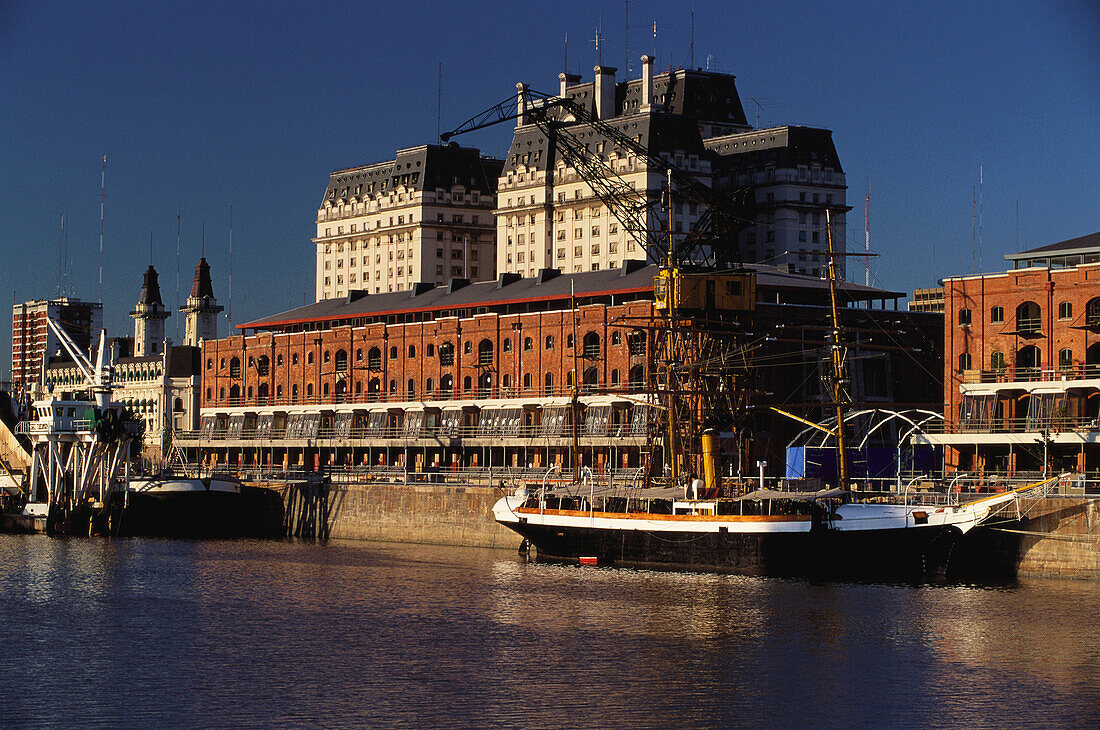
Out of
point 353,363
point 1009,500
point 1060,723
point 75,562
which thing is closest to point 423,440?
point 353,363

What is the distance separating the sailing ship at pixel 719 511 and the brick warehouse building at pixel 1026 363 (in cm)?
1000

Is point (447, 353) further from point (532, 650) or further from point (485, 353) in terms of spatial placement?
point (532, 650)

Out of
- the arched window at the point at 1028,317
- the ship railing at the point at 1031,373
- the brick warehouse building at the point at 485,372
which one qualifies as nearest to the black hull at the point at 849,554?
the brick warehouse building at the point at 485,372

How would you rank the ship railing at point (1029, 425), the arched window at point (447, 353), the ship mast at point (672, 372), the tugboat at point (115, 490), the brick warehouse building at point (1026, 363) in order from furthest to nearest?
the arched window at point (447, 353)
the tugboat at point (115, 490)
the ship mast at point (672, 372)
the brick warehouse building at point (1026, 363)
the ship railing at point (1029, 425)

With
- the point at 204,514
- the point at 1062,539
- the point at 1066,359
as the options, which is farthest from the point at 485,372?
the point at 1062,539

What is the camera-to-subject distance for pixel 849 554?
8425 centimetres

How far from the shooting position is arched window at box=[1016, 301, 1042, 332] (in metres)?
100

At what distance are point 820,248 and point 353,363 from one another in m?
63.5

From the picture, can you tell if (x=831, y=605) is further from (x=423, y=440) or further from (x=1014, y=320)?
(x=423, y=440)

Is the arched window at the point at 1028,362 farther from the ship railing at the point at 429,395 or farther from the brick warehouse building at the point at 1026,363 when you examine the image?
the ship railing at the point at 429,395

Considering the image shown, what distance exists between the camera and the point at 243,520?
5002 inches

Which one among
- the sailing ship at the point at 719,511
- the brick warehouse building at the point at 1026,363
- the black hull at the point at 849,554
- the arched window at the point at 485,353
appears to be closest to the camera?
the black hull at the point at 849,554

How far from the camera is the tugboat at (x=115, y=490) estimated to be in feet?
402

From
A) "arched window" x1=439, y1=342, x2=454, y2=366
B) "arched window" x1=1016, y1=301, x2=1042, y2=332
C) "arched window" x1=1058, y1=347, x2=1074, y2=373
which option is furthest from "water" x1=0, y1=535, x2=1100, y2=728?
"arched window" x1=439, y1=342, x2=454, y2=366
